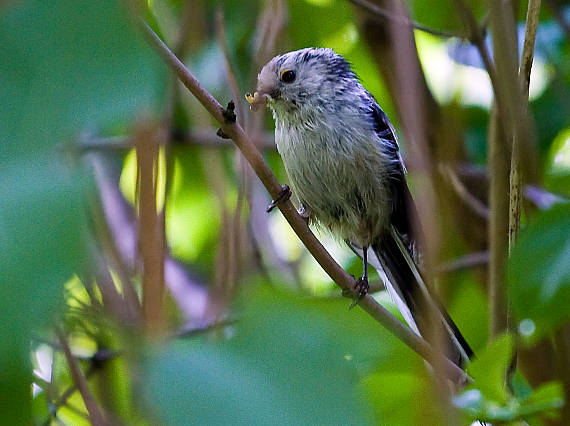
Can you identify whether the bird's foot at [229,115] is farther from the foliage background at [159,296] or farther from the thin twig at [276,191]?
the foliage background at [159,296]

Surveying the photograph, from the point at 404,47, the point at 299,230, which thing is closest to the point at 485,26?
the point at 299,230

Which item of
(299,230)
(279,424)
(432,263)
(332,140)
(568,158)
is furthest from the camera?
(568,158)

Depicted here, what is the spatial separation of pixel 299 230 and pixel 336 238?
1190 mm

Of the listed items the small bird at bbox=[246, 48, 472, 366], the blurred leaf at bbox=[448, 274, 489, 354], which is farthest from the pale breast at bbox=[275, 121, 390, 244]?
the blurred leaf at bbox=[448, 274, 489, 354]

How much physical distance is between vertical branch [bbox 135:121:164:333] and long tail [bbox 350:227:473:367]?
1.16 m

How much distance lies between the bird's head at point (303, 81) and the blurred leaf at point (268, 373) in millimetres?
1889

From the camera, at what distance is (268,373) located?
617mm

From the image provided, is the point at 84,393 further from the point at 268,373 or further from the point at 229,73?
the point at 229,73

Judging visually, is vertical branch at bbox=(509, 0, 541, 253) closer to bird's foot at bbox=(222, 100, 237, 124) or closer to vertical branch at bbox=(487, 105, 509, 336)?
vertical branch at bbox=(487, 105, 509, 336)

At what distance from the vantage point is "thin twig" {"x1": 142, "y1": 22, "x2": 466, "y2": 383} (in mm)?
1277

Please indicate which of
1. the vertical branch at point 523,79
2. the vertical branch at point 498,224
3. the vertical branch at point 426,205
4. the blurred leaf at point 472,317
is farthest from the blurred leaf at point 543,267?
the blurred leaf at point 472,317

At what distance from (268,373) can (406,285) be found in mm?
2042

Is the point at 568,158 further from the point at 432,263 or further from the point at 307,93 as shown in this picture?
the point at 432,263

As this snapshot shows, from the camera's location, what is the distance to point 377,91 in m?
3.30
